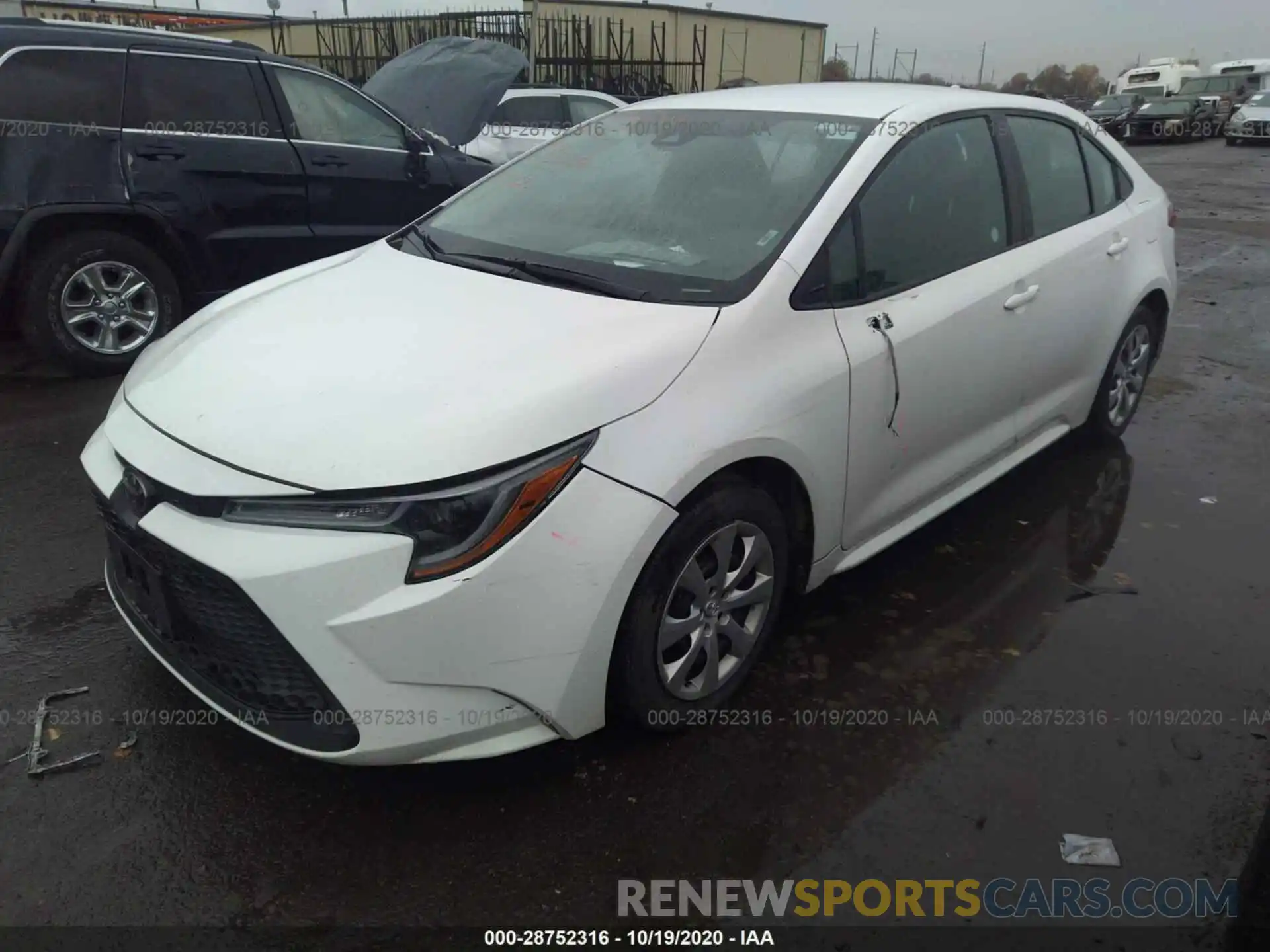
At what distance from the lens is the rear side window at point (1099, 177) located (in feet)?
13.4

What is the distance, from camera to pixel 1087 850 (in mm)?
2307

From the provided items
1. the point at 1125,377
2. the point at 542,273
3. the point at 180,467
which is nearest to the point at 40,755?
the point at 180,467

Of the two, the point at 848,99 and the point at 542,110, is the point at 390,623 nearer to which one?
the point at 848,99

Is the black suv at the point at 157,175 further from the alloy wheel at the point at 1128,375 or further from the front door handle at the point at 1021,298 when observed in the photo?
the alloy wheel at the point at 1128,375

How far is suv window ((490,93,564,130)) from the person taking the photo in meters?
11.0

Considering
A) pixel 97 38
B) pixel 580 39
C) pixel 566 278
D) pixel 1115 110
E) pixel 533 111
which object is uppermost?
pixel 580 39

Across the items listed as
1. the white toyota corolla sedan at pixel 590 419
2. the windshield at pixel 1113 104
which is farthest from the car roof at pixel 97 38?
the windshield at pixel 1113 104

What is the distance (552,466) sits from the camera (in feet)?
6.86

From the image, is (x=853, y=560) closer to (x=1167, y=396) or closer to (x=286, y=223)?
(x=1167, y=396)

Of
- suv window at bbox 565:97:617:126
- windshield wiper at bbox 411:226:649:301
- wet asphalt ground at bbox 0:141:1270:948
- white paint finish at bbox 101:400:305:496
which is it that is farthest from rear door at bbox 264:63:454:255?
suv window at bbox 565:97:617:126

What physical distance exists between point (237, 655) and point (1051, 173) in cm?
350

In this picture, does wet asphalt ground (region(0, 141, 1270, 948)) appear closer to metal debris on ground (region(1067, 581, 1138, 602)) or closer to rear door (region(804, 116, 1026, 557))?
metal debris on ground (region(1067, 581, 1138, 602))

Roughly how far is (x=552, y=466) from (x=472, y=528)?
0.74 feet

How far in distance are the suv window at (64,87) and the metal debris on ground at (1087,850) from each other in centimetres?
562
